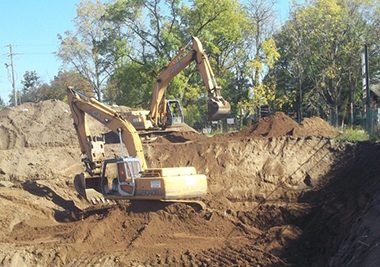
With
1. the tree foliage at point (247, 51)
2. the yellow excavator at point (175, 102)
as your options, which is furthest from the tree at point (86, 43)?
the yellow excavator at point (175, 102)

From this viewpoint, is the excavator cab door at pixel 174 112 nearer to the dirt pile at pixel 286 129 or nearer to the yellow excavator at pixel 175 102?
the yellow excavator at pixel 175 102

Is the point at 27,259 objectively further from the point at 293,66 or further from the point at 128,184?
the point at 293,66

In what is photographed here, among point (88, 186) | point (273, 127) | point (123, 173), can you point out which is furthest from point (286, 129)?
point (123, 173)

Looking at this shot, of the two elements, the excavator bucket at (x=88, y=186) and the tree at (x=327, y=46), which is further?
the tree at (x=327, y=46)

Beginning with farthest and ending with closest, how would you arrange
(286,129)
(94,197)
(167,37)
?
(167,37), (286,129), (94,197)

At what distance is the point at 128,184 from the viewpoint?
49.1 feet

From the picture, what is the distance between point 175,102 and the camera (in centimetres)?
2480

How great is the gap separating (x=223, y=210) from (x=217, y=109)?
14.1 feet

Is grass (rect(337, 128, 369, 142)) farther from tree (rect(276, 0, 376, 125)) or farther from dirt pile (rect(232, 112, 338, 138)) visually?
tree (rect(276, 0, 376, 125))

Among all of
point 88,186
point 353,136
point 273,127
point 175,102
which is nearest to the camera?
point 88,186

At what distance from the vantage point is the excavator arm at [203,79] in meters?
19.2

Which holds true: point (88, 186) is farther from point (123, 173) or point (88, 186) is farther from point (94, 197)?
point (123, 173)

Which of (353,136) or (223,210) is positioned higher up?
(353,136)

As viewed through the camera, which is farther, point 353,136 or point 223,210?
point 353,136
